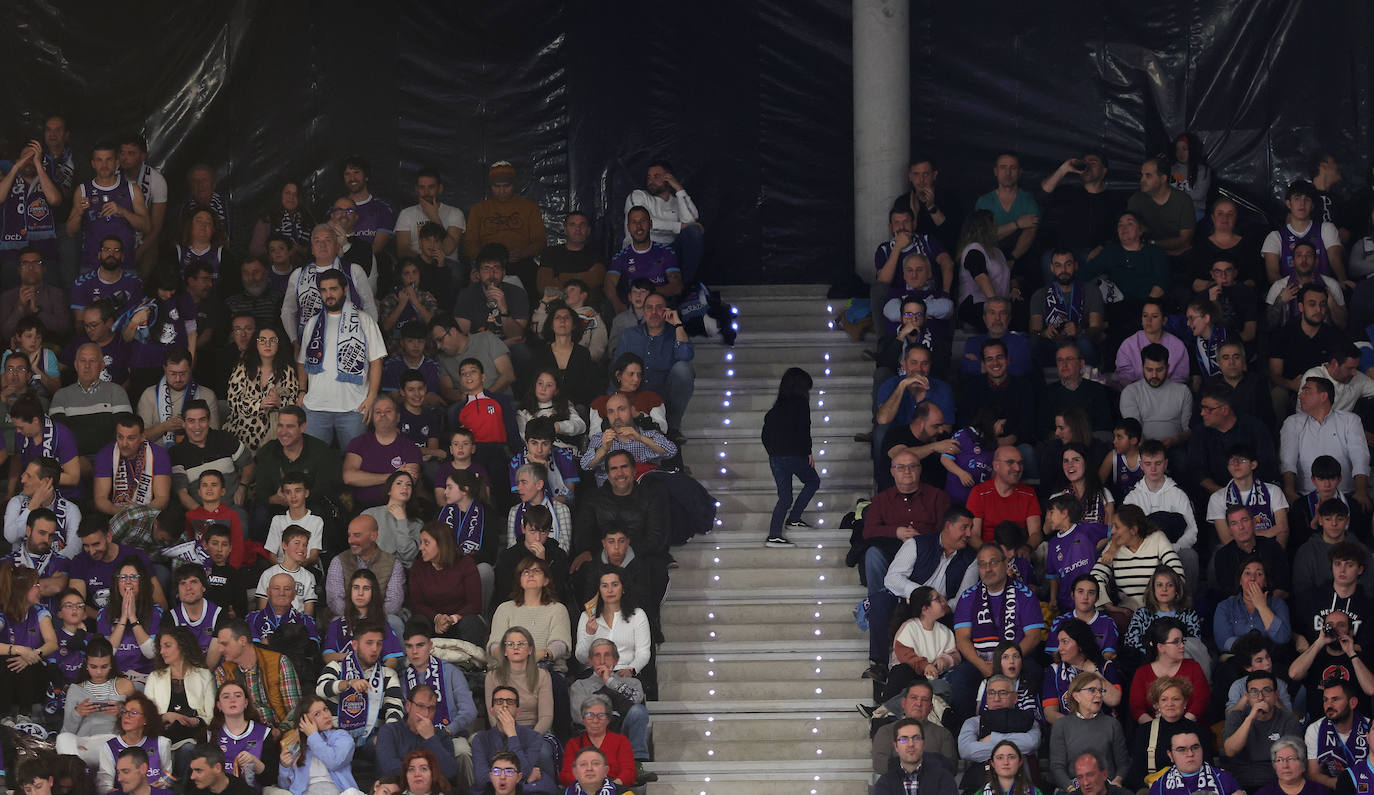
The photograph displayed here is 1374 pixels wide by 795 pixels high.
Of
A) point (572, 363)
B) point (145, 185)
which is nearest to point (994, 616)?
point (572, 363)

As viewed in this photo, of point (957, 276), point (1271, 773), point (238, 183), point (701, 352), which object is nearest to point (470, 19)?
point (238, 183)

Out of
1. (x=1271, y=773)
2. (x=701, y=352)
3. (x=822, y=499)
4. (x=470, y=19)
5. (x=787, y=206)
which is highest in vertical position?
(x=470, y=19)

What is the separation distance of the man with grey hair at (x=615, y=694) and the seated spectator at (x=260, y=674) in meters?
1.35

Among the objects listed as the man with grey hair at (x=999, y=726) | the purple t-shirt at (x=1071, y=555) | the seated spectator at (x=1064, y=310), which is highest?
the seated spectator at (x=1064, y=310)

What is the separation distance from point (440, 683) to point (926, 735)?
232 centimetres

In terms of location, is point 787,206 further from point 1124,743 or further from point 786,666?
point 1124,743

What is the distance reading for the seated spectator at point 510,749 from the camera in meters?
9.25

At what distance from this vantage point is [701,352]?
12.6 m

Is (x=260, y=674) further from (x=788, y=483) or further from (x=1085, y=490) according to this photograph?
(x=1085, y=490)

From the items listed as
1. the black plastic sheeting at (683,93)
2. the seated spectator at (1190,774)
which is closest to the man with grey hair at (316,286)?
the black plastic sheeting at (683,93)

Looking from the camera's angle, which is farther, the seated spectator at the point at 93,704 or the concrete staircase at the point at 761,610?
the concrete staircase at the point at 761,610

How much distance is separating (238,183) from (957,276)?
4.99m

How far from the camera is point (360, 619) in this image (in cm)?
975

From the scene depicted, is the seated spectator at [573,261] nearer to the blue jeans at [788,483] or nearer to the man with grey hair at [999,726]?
the blue jeans at [788,483]
